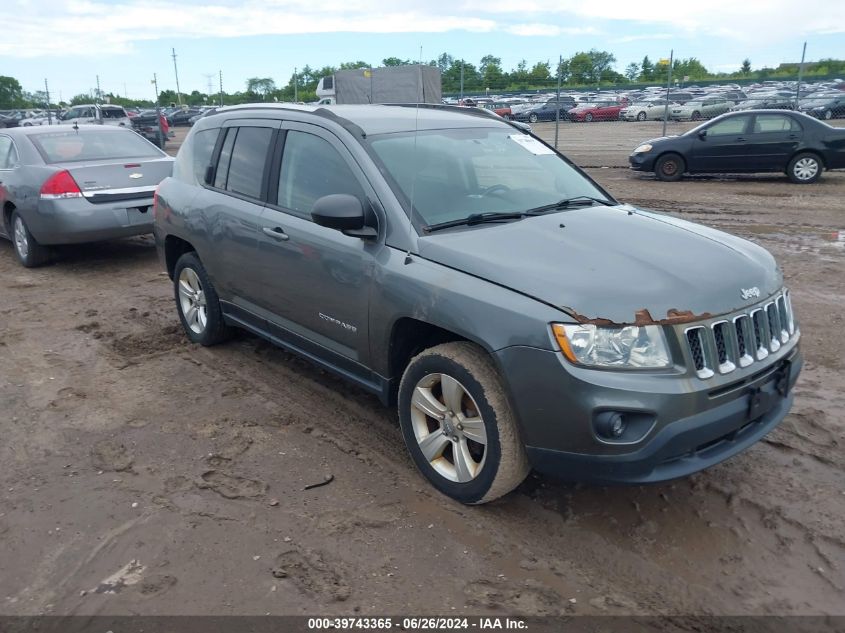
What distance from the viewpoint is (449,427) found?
3.50 m

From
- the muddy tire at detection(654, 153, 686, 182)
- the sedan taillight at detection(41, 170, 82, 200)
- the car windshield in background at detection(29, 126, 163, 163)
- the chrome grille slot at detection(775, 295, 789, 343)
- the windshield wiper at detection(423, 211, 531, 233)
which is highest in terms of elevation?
the car windshield in background at detection(29, 126, 163, 163)

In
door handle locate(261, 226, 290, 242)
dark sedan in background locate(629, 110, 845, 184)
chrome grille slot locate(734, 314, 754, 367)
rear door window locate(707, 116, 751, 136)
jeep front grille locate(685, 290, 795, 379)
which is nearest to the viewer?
jeep front grille locate(685, 290, 795, 379)

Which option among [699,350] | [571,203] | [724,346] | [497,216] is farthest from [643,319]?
[571,203]

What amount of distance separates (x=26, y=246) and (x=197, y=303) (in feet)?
13.7

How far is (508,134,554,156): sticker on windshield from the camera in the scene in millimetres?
4660

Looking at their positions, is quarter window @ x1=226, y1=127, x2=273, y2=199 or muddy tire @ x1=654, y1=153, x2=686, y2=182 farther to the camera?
muddy tire @ x1=654, y1=153, x2=686, y2=182

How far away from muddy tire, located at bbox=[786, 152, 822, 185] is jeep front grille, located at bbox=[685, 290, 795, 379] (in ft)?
40.6

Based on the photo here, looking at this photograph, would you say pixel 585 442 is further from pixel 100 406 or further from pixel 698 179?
pixel 698 179

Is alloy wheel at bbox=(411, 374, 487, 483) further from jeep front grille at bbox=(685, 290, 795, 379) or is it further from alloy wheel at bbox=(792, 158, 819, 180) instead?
alloy wheel at bbox=(792, 158, 819, 180)

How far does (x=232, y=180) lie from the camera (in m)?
4.95

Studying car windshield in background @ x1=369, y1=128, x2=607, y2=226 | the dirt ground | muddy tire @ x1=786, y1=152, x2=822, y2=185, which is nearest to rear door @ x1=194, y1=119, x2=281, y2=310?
the dirt ground

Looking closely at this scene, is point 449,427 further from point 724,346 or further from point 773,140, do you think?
point 773,140

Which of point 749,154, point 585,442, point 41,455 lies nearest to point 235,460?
point 41,455

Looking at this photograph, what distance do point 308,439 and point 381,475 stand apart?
0.63 m
